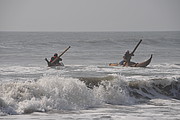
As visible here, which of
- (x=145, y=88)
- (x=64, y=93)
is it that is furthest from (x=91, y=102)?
(x=145, y=88)

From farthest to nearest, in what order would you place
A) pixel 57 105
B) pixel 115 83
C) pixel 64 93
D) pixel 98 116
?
pixel 115 83 < pixel 64 93 < pixel 57 105 < pixel 98 116

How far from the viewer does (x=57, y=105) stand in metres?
16.2

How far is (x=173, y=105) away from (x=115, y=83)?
290 cm

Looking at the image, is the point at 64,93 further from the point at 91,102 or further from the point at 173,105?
the point at 173,105

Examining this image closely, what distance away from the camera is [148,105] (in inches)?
675

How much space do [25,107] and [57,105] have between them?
1.26 metres

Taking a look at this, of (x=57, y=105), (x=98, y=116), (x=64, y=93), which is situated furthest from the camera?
(x=64, y=93)

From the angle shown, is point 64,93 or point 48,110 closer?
point 48,110

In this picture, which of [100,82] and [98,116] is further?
[100,82]

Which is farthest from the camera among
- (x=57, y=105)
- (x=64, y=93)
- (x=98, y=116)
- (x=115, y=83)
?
(x=115, y=83)

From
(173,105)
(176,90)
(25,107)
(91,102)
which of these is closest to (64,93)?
(91,102)

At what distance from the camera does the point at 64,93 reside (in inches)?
678

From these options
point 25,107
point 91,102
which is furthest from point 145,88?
point 25,107

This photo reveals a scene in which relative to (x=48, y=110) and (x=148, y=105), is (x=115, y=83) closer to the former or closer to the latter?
(x=148, y=105)
